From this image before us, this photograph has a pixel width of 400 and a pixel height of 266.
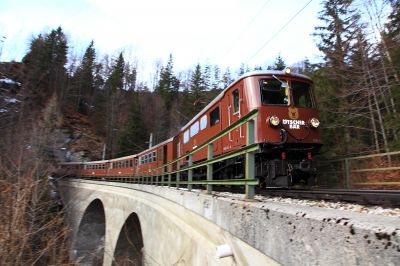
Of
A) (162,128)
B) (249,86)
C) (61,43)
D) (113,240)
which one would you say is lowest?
(113,240)

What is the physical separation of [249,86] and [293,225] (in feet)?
23.6

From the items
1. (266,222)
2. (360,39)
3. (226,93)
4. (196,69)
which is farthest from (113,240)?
(196,69)

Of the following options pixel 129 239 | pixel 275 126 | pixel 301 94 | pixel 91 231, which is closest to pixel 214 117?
pixel 301 94

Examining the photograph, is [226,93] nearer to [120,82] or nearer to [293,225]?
[293,225]

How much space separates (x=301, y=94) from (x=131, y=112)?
52420 millimetres

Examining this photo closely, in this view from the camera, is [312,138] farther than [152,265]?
No

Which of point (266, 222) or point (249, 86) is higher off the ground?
point (249, 86)

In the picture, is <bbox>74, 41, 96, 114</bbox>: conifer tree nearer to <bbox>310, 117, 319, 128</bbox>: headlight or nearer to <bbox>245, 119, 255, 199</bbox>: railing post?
<bbox>310, 117, 319, 128</bbox>: headlight

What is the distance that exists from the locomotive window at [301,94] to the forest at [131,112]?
258 inches

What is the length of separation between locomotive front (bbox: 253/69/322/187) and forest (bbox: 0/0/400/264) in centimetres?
518

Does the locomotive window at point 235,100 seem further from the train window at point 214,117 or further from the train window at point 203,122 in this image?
the train window at point 203,122

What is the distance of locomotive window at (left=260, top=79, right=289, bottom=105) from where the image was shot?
9625 mm

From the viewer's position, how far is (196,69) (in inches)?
2505

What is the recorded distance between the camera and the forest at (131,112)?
10.1m
